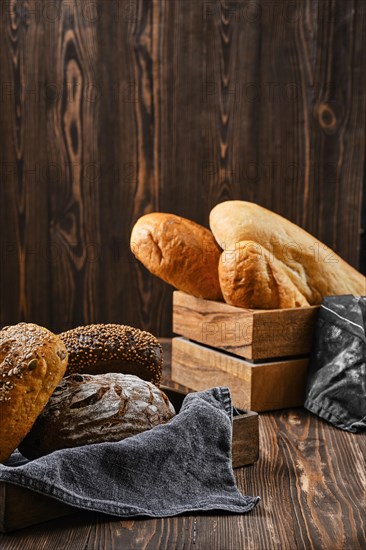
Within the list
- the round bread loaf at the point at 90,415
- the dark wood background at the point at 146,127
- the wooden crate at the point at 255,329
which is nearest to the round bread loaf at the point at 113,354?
the round bread loaf at the point at 90,415

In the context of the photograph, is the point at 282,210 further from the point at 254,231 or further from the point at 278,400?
the point at 278,400

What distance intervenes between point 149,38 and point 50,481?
1.83m

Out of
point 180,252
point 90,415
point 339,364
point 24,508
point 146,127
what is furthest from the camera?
point 146,127

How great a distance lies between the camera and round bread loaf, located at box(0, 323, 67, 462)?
0.92m

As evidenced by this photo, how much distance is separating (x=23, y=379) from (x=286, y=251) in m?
0.81

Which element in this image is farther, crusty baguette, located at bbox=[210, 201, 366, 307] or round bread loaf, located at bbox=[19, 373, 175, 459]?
crusty baguette, located at bbox=[210, 201, 366, 307]

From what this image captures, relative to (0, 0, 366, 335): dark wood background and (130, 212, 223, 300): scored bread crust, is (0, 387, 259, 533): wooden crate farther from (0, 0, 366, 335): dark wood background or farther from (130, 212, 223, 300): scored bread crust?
(0, 0, 366, 335): dark wood background

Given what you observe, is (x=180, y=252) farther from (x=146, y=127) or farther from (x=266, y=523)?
(x=146, y=127)

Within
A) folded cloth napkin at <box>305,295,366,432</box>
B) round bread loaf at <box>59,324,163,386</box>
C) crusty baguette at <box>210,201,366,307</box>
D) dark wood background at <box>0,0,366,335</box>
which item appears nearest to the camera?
round bread loaf at <box>59,324,163,386</box>

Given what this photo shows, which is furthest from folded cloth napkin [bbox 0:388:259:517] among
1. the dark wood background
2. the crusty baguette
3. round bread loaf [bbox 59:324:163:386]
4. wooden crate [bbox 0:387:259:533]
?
the dark wood background

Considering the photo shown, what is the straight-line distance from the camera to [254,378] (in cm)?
143

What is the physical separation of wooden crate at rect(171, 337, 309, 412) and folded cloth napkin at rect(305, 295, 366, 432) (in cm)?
4

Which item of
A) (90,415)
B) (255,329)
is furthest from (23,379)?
(255,329)

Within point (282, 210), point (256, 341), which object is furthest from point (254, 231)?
point (282, 210)
